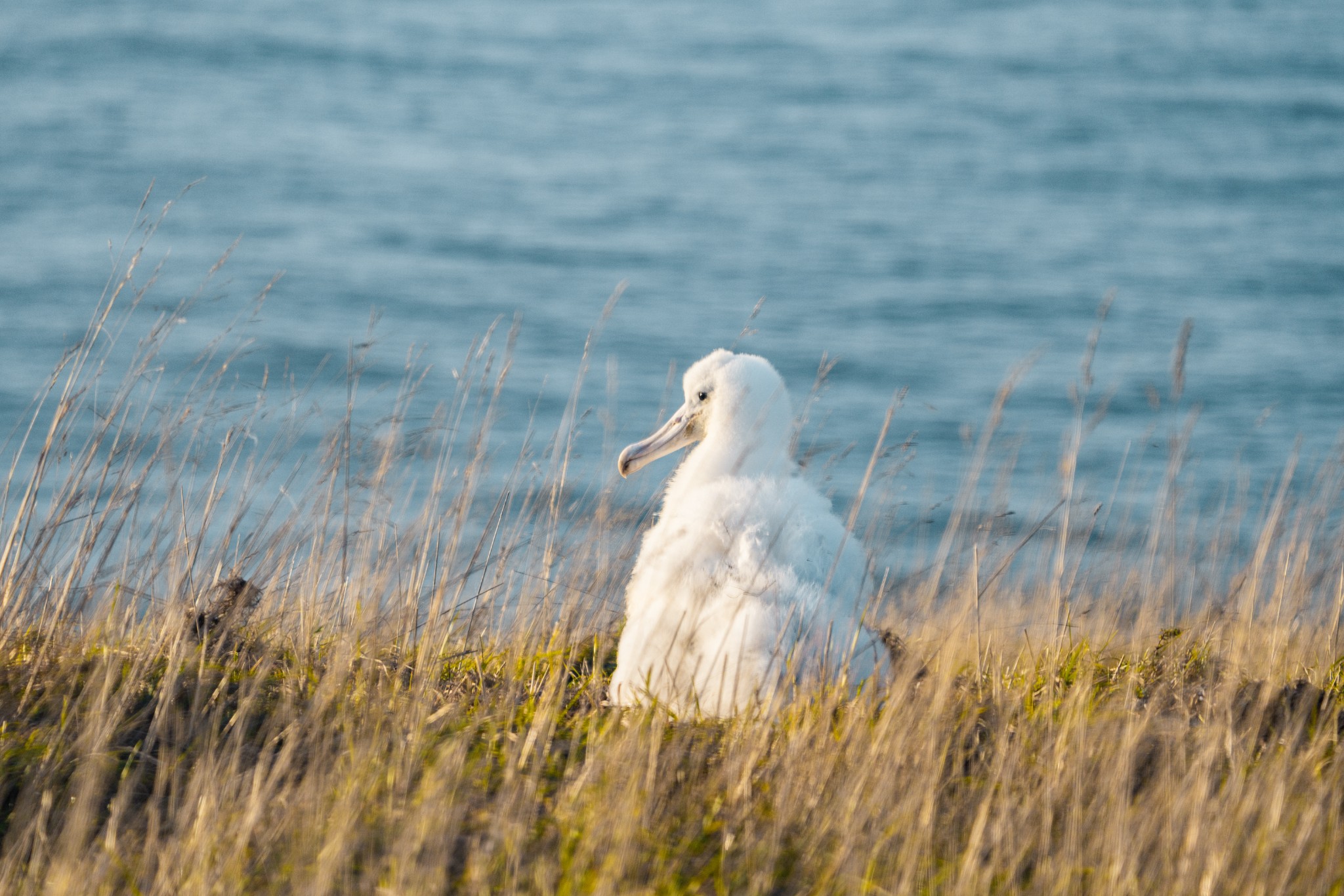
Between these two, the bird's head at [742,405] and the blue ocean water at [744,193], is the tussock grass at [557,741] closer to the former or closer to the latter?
the bird's head at [742,405]

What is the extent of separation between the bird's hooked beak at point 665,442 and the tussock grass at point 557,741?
1.09 ft

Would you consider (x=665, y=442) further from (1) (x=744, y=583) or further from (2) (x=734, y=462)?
(1) (x=744, y=583)

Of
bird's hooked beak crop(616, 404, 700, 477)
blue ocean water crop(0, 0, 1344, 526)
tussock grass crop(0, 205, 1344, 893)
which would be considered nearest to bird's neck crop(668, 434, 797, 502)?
bird's hooked beak crop(616, 404, 700, 477)

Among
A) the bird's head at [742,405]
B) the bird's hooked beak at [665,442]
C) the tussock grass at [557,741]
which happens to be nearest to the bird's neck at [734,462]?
the bird's head at [742,405]

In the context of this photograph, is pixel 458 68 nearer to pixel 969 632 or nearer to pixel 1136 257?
pixel 1136 257

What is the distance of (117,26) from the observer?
28938 mm

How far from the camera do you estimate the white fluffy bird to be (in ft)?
12.8

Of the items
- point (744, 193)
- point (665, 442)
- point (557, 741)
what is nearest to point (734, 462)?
point (665, 442)

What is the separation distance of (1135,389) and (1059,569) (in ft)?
38.0

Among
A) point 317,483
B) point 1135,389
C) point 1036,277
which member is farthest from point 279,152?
point 317,483

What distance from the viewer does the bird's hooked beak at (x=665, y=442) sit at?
5199mm

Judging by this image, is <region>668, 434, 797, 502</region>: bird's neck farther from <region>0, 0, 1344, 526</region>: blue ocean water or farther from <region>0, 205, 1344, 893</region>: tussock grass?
<region>0, 0, 1344, 526</region>: blue ocean water

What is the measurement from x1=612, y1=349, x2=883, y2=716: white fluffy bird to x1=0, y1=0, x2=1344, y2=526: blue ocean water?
176 inches

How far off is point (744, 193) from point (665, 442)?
59.3 feet
